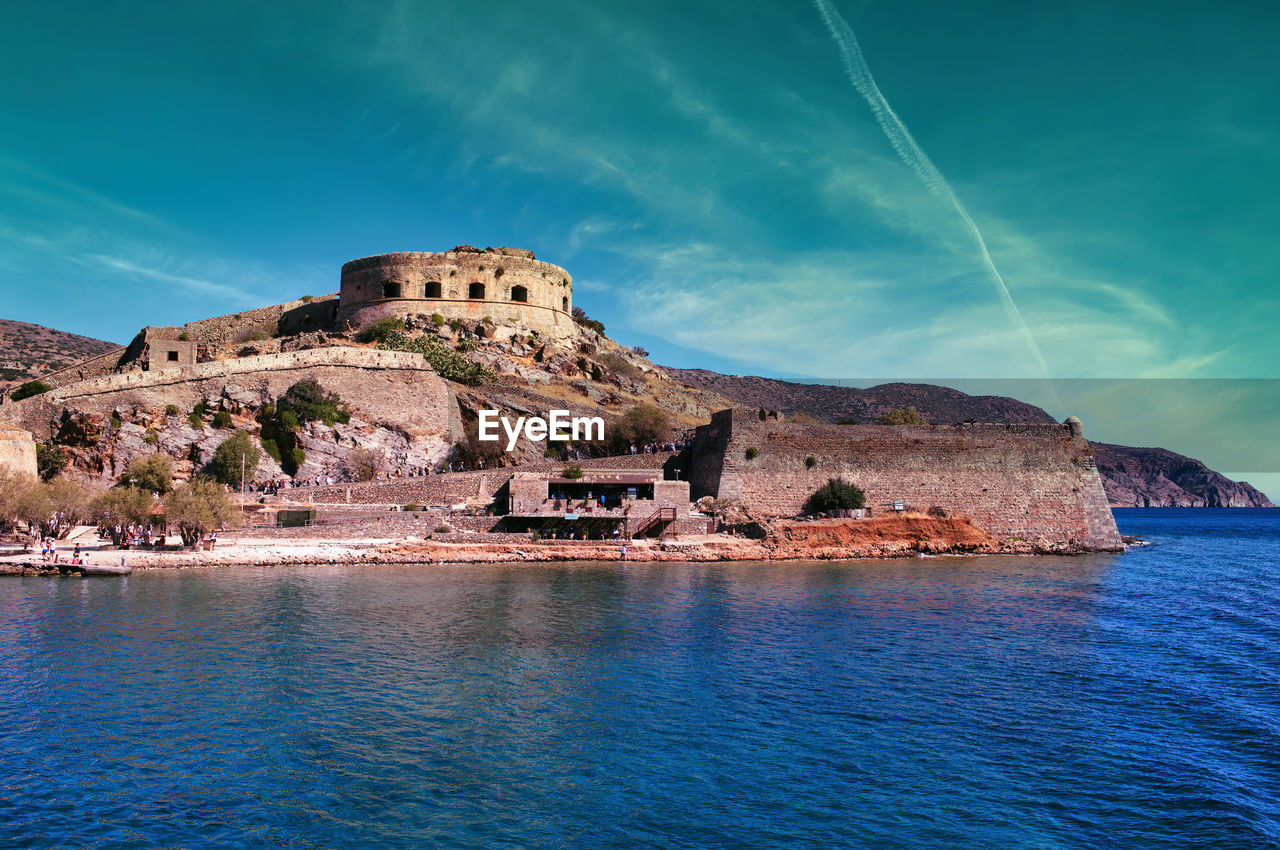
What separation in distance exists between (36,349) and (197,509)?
62.3 meters

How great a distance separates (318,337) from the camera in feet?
154

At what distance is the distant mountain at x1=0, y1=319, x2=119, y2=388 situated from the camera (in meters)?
65.8

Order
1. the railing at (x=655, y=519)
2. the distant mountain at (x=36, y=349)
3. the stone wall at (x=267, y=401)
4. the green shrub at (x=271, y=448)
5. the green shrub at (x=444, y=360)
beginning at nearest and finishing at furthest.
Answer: the railing at (x=655, y=519) < the stone wall at (x=267, y=401) < the green shrub at (x=271, y=448) < the green shrub at (x=444, y=360) < the distant mountain at (x=36, y=349)

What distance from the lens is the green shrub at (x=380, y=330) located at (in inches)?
1863

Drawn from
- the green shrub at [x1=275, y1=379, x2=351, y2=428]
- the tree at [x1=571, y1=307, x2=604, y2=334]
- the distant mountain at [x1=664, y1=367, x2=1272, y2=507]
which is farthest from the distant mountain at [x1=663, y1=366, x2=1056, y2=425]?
the green shrub at [x1=275, y1=379, x2=351, y2=428]

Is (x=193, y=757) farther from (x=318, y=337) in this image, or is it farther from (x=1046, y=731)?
(x=318, y=337)

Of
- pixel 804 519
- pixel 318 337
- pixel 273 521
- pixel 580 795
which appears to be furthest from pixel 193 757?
pixel 318 337

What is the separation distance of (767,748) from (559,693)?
3633mm

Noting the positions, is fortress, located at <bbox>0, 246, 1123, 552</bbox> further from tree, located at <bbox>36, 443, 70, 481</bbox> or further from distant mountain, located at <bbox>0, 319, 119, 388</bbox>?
distant mountain, located at <bbox>0, 319, 119, 388</bbox>

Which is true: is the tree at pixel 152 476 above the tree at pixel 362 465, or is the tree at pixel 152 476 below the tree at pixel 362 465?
below

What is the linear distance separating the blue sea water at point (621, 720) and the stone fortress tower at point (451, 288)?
Answer: 30.8 meters

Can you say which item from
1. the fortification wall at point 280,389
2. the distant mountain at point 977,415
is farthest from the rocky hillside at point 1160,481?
the fortification wall at point 280,389

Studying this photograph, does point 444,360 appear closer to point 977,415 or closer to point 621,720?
point 621,720

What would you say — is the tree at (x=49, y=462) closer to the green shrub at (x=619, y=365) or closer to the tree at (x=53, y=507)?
the tree at (x=53, y=507)
